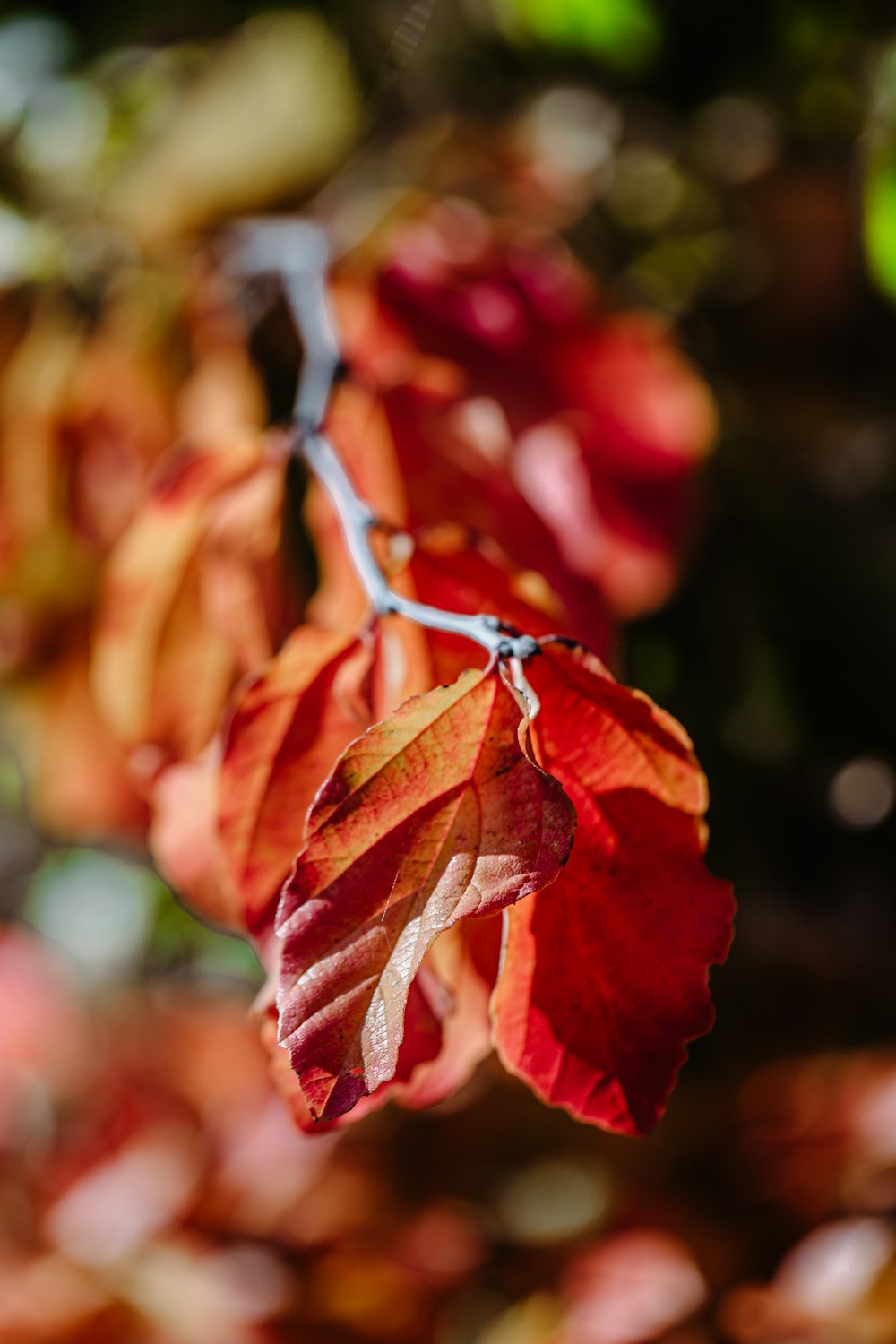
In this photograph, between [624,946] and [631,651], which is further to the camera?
[631,651]

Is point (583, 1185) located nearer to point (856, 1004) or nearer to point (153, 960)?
point (856, 1004)

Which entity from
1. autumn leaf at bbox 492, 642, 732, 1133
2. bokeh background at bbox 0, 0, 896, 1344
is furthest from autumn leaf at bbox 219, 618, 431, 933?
bokeh background at bbox 0, 0, 896, 1344

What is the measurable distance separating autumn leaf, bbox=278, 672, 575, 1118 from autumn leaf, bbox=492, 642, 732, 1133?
0.04m

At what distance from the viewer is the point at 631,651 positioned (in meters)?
0.89

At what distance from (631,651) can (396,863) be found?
57 cm

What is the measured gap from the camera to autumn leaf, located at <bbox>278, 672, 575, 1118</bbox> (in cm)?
33

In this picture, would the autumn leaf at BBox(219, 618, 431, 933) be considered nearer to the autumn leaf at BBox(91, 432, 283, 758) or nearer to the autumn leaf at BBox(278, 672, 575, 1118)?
the autumn leaf at BBox(278, 672, 575, 1118)

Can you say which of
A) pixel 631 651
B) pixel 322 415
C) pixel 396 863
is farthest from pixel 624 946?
pixel 631 651

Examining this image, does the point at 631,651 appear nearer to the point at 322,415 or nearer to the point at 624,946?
the point at 322,415

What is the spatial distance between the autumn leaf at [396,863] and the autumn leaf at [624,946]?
37mm

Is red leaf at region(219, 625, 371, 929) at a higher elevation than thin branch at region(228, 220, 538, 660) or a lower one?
lower

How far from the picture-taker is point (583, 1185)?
1.08m

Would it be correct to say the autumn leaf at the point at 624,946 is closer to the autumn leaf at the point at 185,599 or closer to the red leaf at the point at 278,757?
the red leaf at the point at 278,757

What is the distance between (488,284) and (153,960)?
1006 millimetres
